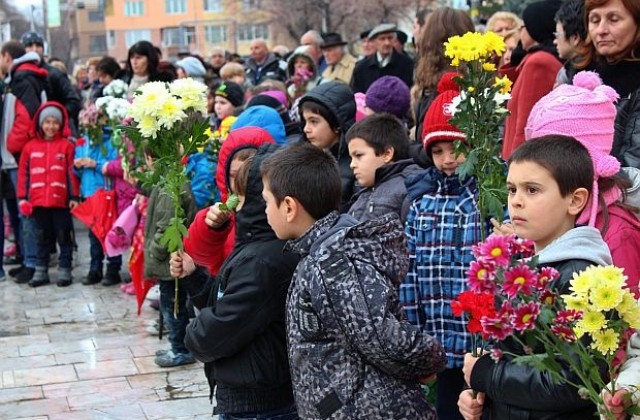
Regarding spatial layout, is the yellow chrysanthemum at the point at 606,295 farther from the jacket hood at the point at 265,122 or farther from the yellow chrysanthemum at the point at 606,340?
the jacket hood at the point at 265,122

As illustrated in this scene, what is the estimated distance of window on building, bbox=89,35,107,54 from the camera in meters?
87.8

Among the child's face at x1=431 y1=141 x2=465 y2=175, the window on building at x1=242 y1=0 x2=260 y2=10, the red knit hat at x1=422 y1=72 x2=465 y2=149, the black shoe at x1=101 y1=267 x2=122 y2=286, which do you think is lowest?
the black shoe at x1=101 y1=267 x2=122 y2=286

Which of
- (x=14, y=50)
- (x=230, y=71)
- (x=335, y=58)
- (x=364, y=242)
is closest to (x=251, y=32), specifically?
(x=335, y=58)

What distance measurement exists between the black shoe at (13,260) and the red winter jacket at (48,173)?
132 cm

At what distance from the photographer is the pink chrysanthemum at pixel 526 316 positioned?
2.56 m

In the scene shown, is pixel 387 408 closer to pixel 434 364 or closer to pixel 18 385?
pixel 434 364

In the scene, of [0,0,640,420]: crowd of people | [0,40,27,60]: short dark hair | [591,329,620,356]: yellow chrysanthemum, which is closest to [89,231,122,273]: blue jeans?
[0,40,27,60]: short dark hair

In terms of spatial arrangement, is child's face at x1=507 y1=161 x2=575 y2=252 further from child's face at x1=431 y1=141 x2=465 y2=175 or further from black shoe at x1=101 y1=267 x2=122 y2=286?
black shoe at x1=101 y1=267 x2=122 y2=286

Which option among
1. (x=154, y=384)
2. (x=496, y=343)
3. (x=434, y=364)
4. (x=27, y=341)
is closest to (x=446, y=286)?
(x=434, y=364)

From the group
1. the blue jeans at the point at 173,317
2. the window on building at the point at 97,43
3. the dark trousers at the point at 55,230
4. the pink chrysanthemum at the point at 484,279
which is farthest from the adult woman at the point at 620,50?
the window on building at the point at 97,43

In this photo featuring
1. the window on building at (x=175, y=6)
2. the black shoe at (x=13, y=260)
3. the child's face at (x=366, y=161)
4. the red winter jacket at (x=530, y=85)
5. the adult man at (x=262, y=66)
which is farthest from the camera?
the window on building at (x=175, y=6)

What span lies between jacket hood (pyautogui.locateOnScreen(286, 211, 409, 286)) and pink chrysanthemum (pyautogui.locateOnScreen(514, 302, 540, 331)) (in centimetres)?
104

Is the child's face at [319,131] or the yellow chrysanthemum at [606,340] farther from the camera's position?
the child's face at [319,131]

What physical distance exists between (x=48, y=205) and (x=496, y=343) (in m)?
7.39
